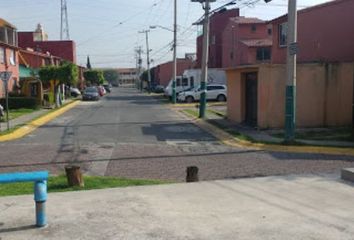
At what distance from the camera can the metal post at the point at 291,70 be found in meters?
17.3

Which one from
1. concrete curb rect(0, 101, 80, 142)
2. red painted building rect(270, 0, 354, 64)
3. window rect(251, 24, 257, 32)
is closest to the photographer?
concrete curb rect(0, 101, 80, 142)

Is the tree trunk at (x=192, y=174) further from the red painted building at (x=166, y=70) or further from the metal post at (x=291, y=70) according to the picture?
the red painted building at (x=166, y=70)

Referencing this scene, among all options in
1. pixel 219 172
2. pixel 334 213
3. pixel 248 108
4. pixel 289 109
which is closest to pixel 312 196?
pixel 334 213

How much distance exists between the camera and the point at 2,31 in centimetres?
4638

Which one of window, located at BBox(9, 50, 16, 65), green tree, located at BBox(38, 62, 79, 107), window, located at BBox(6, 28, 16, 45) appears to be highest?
window, located at BBox(6, 28, 16, 45)

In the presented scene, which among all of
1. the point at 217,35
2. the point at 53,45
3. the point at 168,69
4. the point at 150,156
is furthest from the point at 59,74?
the point at 168,69

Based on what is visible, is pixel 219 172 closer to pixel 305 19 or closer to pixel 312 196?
pixel 312 196

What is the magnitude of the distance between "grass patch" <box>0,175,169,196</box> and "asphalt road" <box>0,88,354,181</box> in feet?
2.96

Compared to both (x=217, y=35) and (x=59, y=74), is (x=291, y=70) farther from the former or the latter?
(x=217, y=35)

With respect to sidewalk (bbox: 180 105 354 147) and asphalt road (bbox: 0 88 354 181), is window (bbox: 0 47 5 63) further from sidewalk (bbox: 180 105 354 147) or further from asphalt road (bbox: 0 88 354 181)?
sidewalk (bbox: 180 105 354 147)

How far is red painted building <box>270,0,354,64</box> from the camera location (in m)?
25.4

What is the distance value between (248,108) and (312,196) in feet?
52.6

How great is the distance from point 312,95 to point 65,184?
14.4m

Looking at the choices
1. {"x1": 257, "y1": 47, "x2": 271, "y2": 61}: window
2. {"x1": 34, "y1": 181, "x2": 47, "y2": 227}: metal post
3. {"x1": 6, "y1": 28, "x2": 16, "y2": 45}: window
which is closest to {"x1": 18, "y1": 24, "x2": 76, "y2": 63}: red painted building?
{"x1": 6, "y1": 28, "x2": 16, "y2": 45}: window
